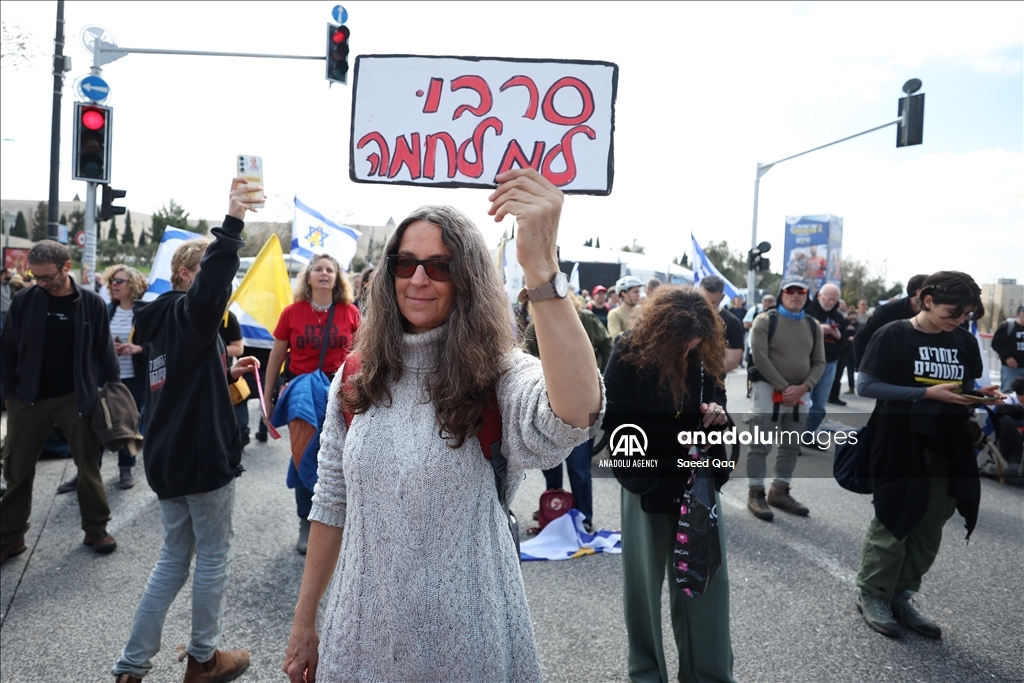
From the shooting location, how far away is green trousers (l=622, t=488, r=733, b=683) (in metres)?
2.83

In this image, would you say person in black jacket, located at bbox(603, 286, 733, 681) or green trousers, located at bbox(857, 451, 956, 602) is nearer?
person in black jacket, located at bbox(603, 286, 733, 681)

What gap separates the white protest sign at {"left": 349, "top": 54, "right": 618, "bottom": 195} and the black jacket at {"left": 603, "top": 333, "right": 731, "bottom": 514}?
1.17 metres

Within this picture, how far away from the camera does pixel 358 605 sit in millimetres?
1666

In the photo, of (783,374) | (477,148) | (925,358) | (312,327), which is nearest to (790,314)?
A: (783,374)

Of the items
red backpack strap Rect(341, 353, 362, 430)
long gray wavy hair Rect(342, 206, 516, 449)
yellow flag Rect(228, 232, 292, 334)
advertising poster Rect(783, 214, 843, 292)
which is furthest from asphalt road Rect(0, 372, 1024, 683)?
advertising poster Rect(783, 214, 843, 292)

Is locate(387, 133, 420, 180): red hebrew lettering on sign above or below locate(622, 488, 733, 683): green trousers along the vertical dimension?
above

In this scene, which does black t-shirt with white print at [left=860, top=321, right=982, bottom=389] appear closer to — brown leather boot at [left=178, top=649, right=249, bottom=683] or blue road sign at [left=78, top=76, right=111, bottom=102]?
brown leather boot at [left=178, top=649, right=249, bottom=683]

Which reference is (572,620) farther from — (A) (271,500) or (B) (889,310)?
(B) (889,310)

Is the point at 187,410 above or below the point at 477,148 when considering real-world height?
below

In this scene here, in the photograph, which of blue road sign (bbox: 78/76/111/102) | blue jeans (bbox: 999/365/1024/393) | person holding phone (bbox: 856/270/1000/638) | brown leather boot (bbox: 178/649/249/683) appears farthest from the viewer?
blue road sign (bbox: 78/76/111/102)

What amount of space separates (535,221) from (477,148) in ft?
2.63

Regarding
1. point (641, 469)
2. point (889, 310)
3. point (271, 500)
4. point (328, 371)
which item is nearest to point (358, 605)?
point (641, 469)

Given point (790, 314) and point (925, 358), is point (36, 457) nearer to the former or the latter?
point (925, 358)

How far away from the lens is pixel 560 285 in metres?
1.42
